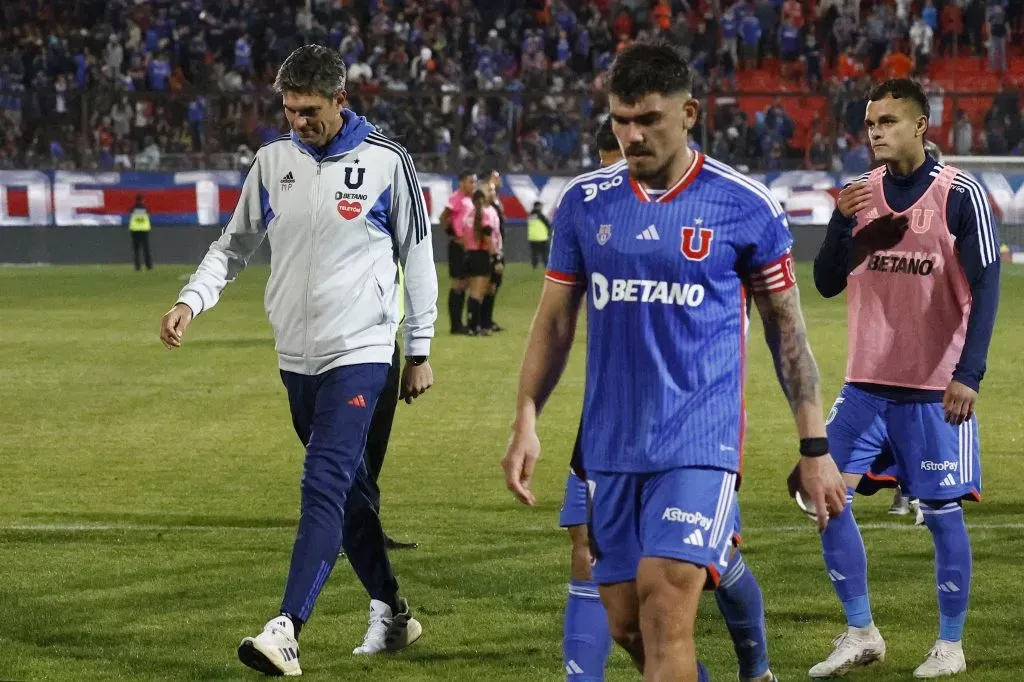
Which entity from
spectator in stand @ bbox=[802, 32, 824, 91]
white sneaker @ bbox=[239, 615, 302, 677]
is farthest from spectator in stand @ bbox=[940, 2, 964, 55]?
white sneaker @ bbox=[239, 615, 302, 677]

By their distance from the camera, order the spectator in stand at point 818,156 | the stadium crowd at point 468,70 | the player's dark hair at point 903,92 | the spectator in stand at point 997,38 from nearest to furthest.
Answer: the player's dark hair at point 903,92, the spectator in stand at point 818,156, the stadium crowd at point 468,70, the spectator in stand at point 997,38

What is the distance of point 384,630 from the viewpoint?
19.9ft

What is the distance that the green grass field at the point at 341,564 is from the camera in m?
6.07

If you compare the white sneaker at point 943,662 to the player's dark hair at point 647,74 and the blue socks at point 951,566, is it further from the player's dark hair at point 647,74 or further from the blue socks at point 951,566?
the player's dark hair at point 647,74

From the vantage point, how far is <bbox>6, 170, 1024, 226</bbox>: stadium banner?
115 ft

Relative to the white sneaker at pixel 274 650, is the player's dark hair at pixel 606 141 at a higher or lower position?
higher

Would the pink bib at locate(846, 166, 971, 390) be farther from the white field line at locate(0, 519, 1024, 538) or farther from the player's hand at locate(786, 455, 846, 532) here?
the white field line at locate(0, 519, 1024, 538)

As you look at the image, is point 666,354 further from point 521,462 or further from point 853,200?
point 853,200

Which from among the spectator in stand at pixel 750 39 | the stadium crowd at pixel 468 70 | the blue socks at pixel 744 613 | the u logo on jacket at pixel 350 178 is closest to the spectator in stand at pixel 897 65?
the stadium crowd at pixel 468 70

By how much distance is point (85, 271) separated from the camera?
34.1 m

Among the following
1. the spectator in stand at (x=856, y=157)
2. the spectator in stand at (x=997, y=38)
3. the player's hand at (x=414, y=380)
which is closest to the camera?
the player's hand at (x=414, y=380)

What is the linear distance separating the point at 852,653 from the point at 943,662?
32 centimetres

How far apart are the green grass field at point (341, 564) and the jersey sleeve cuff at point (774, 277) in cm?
200

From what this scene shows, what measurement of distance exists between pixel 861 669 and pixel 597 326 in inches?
89.1
